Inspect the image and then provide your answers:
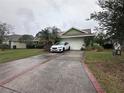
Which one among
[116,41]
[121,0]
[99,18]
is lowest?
[116,41]

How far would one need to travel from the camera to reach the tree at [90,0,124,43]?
11898mm

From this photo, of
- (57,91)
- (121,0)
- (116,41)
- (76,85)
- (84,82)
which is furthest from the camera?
(116,41)

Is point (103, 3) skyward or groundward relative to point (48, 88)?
skyward

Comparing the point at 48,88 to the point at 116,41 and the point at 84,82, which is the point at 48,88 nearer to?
the point at 84,82

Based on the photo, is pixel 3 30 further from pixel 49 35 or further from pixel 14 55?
pixel 14 55

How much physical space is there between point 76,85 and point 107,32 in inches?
289

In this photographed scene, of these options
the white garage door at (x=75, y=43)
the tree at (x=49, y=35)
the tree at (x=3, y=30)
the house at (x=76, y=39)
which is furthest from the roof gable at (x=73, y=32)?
the tree at (x=3, y=30)

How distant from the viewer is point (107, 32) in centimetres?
1289

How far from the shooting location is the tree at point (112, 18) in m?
11.9

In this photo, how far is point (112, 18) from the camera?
12422 millimetres

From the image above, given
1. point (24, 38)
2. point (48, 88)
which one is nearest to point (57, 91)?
point (48, 88)

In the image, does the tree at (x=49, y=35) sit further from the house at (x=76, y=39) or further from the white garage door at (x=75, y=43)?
the white garage door at (x=75, y=43)

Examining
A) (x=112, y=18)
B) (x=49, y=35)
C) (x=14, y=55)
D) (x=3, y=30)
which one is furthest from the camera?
(x=3, y=30)

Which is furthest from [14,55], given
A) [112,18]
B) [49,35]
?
[112,18]
